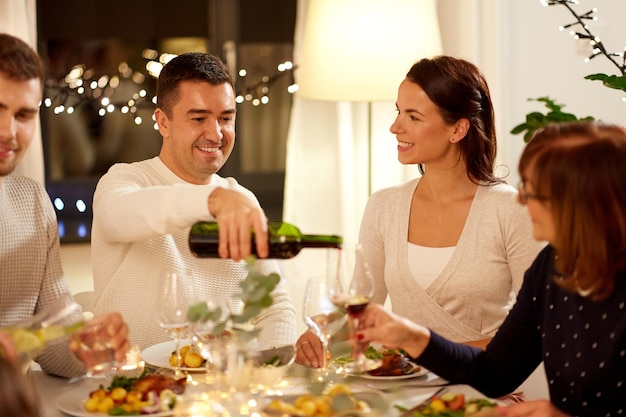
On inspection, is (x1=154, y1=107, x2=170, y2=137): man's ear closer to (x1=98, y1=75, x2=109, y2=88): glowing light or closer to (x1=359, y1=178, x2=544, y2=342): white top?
(x1=359, y1=178, x2=544, y2=342): white top

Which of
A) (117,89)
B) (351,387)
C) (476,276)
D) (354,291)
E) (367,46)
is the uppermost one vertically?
(367,46)

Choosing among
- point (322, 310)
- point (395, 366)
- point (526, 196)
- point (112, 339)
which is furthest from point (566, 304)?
point (112, 339)

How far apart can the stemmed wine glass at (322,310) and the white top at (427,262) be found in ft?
2.55

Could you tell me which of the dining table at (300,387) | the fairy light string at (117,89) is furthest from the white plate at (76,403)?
the fairy light string at (117,89)

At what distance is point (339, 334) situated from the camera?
1.79 metres

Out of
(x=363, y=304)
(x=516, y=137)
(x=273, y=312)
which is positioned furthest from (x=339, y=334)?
(x=516, y=137)

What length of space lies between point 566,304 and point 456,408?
0.40 metres

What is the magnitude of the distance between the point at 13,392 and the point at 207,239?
28.1 inches

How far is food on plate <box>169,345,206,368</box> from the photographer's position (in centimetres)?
194

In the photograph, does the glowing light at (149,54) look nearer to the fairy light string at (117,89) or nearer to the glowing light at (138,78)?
the fairy light string at (117,89)

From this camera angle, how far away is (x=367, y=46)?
3.34m

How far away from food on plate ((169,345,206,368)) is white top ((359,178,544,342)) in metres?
0.74

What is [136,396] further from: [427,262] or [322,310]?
[427,262]

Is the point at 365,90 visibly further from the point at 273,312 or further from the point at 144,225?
the point at 144,225
